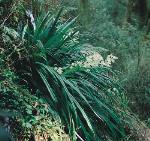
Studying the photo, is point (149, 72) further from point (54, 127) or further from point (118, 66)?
point (54, 127)

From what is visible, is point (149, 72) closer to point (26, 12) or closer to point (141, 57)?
point (141, 57)

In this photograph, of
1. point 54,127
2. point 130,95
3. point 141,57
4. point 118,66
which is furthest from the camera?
point 118,66

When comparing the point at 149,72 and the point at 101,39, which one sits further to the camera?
the point at 101,39

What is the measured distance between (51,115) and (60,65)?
1138 mm

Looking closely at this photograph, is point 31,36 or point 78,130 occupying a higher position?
point 31,36

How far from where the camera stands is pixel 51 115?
4.77 metres

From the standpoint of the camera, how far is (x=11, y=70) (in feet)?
16.6

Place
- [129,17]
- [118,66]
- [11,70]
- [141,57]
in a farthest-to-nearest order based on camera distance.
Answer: [118,66] → [141,57] → [11,70] → [129,17]

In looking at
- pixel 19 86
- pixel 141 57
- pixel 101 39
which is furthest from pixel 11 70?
pixel 101 39

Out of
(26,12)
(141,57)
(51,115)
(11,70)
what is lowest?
(141,57)

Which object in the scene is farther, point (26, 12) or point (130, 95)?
point (130, 95)

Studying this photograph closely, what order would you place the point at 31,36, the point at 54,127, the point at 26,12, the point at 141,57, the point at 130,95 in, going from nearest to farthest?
the point at 54,127 → the point at 31,36 → the point at 26,12 → the point at 130,95 → the point at 141,57

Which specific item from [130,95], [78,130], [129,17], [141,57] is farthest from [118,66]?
[129,17]

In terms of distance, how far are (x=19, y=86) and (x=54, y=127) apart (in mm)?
692
